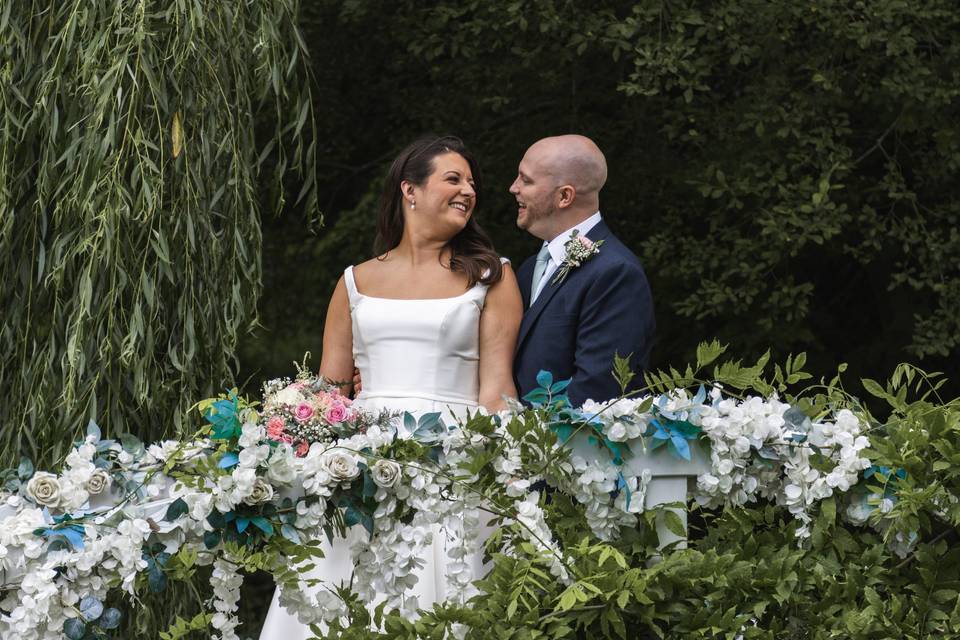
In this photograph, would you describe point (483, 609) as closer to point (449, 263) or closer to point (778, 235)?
point (449, 263)

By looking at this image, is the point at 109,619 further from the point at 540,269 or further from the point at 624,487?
the point at 540,269

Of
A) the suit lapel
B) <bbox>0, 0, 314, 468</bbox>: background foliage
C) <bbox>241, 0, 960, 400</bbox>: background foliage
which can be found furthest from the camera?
<bbox>241, 0, 960, 400</bbox>: background foliage

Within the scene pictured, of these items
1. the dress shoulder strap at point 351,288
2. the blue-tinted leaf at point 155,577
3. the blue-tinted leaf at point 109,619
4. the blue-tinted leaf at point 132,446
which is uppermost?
the dress shoulder strap at point 351,288

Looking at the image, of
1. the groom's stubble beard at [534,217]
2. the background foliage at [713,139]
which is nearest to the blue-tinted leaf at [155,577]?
the groom's stubble beard at [534,217]

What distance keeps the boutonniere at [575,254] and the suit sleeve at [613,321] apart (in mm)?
92

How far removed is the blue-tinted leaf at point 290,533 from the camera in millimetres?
2844

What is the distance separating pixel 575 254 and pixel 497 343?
32cm

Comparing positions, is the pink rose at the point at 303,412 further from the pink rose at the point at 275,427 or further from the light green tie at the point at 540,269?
the light green tie at the point at 540,269

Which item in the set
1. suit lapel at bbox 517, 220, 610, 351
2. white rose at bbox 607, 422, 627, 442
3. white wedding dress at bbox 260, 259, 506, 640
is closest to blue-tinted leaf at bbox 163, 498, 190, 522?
white rose at bbox 607, 422, 627, 442

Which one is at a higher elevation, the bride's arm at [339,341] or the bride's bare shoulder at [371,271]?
the bride's bare shoulder at [371,271]

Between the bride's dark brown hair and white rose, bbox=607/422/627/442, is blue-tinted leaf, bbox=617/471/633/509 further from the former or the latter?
the bride's dark brown hair

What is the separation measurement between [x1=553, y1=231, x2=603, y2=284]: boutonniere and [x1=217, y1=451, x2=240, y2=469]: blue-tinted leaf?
1283mm

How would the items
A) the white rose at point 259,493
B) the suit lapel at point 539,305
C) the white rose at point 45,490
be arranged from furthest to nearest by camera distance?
the suit lapel at point 539,305 < the white rose at point 45,490 < the white rose at point 259,493

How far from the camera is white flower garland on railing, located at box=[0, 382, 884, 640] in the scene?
2.82m
